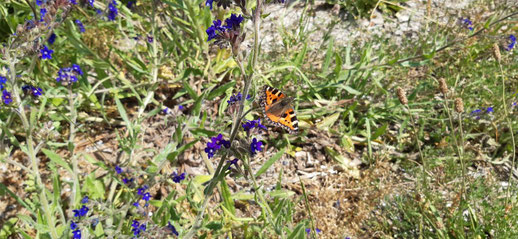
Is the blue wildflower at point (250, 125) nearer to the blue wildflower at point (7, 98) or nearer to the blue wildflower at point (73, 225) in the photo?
the blue wildflower at point (73, 225)

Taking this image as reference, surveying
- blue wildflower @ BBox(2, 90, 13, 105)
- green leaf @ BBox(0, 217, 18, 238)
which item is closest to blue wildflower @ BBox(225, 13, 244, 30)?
blue wildflower @ BBox(2, 90, 13, 105)

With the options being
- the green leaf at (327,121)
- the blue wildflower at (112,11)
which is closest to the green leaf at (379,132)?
the green leaf at (327,121)

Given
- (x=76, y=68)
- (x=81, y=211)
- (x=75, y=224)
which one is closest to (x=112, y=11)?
(x=76, y=68)

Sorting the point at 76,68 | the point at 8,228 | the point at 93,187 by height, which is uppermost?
the point at 76,68

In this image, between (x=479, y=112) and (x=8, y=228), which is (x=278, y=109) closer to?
(x=8, y=228)

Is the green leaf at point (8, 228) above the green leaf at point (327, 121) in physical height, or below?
below

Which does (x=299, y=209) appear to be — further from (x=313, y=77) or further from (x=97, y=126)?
(x=97, y=126)

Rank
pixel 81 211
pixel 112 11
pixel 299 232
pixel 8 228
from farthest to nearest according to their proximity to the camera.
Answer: pixel 112 11 → pixel 8 228 → pixel 81 211 → pixel 299 232

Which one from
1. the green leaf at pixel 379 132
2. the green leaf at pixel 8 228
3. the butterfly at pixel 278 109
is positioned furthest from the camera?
the green leaf at pixel 379 132
